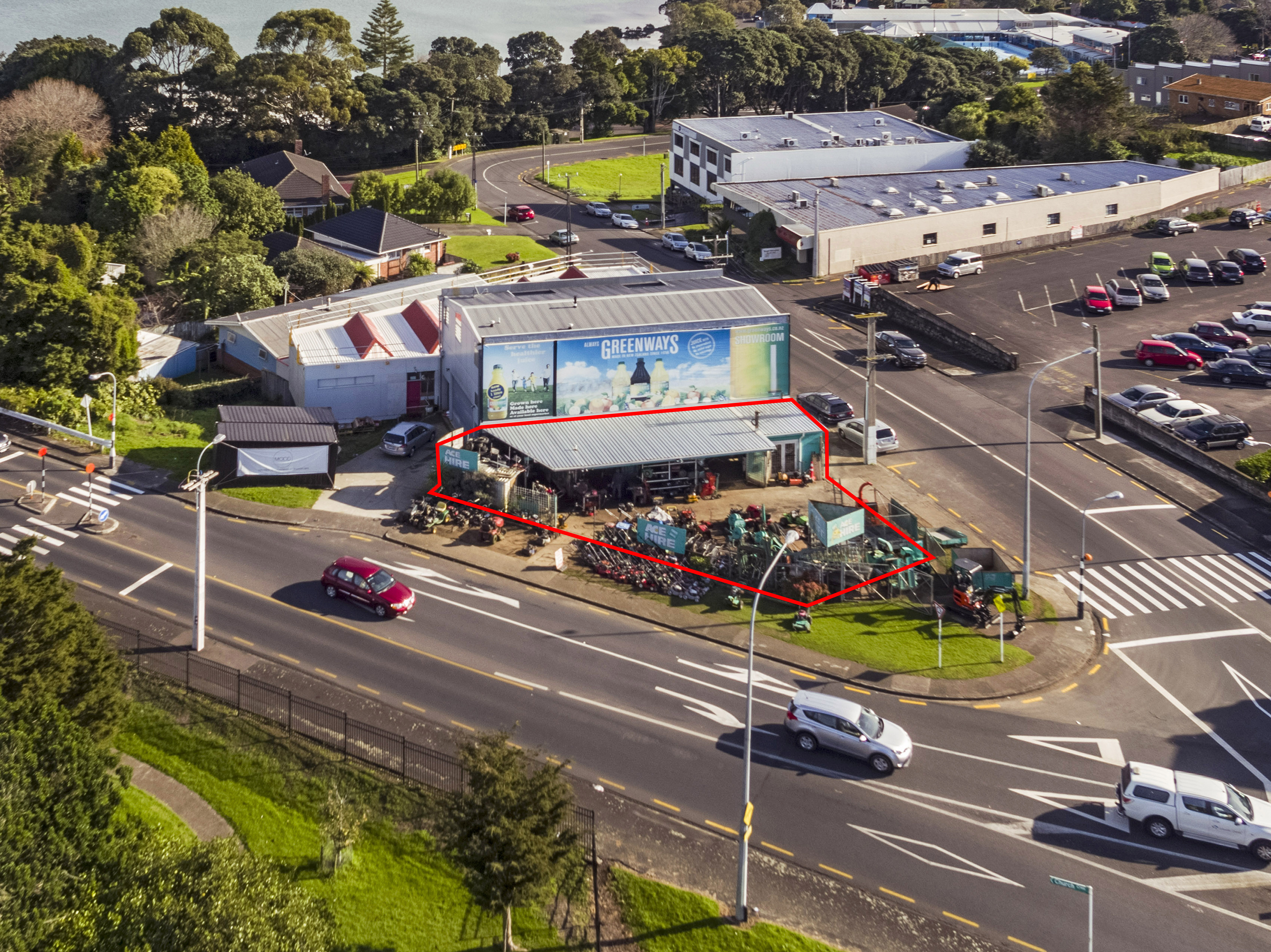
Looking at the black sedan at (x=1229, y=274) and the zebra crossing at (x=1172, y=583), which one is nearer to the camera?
the zebra crossing at (x=1172, y=583)

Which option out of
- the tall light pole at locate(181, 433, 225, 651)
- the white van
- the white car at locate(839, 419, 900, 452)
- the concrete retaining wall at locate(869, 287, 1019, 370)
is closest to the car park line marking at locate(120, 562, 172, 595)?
the tall light pole at locate(181, 433, 225, 651)

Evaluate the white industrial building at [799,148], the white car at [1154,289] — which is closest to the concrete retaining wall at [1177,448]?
the white car at [1154,289]

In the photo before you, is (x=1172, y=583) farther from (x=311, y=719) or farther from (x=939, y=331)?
(x=311, y=719)

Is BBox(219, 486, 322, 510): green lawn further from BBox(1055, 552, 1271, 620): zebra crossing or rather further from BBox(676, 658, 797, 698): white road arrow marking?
BBox(1055, 552, 1271, 620): zebra crossing

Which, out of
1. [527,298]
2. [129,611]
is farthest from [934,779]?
[527,298]

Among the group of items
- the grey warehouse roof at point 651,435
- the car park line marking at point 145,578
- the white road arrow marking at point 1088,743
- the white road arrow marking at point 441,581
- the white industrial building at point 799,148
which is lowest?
the white road arrow marking at point 1088,743

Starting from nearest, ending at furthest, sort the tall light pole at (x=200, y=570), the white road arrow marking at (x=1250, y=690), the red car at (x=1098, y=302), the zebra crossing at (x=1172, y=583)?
the tall light pole at (x=200, y=570), the white road arrow marking at (x=1250, y=690), the zebra crossing at (x=1172, y=583), the red car at (x=1098, y=302)

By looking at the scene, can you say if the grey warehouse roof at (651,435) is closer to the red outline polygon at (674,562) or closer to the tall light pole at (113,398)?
the red outline polygon at (674,562)
